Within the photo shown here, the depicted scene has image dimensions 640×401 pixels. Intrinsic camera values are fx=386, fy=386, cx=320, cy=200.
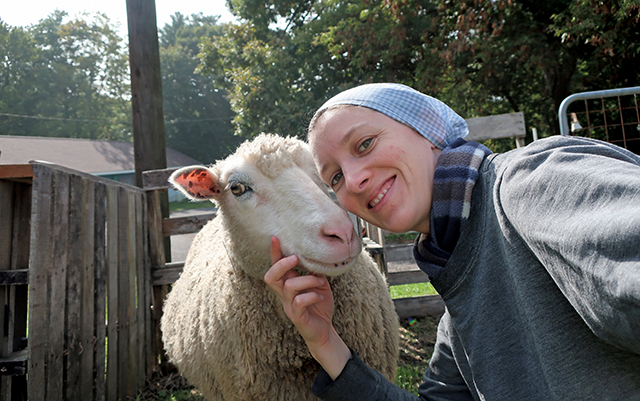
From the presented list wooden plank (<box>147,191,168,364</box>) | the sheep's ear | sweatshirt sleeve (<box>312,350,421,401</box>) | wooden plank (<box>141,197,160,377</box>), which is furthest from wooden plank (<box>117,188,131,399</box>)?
sweatshirt sleeve (<box>312,350,421,401</box>)

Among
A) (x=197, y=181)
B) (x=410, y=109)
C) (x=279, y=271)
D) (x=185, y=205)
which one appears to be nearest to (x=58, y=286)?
(x=197, y=181)

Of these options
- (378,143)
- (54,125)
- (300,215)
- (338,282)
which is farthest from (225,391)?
(54,125)

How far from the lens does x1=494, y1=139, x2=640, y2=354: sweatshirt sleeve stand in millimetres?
568

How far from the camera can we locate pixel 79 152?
27.5 meters

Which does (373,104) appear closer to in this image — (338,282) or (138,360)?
(338,282)

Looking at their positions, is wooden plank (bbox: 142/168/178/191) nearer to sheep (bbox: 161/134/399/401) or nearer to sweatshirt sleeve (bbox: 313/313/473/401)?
sheep (bbox: 161/134/399/401)

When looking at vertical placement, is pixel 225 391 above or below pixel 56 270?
below

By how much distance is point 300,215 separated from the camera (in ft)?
6.03

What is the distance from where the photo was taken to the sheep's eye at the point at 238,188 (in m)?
2.17

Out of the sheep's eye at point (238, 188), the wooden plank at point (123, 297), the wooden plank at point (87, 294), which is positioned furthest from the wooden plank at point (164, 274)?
the sheep's eye at point (238, 188)

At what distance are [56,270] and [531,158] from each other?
2.92 m

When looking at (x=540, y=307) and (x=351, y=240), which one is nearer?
(x=540, y=307)

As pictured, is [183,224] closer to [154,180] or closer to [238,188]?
[154,180]

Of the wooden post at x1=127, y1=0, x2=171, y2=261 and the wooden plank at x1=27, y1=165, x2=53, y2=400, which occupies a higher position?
the wooden post at x1=127, y1=0, x2=171, y2=261
